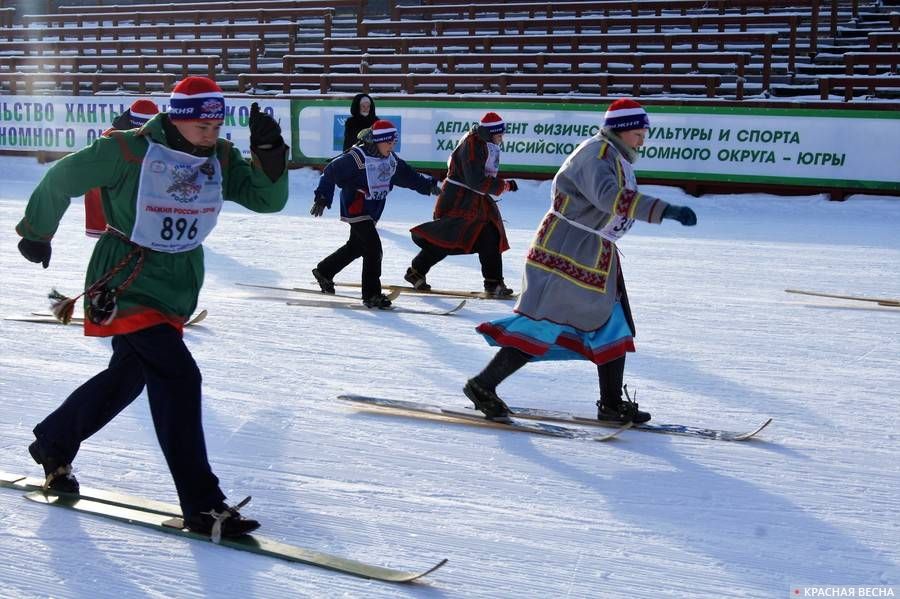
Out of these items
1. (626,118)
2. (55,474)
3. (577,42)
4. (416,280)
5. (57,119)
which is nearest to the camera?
(55,474)

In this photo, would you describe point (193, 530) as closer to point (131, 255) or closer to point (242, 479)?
point (242, 479)

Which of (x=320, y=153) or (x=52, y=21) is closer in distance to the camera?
(x=320, y=153)

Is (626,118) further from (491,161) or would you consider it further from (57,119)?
(57,119)

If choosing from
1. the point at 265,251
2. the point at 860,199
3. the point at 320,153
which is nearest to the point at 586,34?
the point at 320,153

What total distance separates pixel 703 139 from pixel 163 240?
1172cm

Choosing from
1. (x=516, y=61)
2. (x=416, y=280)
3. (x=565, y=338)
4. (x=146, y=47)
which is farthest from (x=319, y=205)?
(x=146, y=47)

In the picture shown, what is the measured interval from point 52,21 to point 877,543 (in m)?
24.6

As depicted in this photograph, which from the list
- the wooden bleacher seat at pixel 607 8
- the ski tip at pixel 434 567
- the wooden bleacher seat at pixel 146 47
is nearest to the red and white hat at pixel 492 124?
the ski tip at pixel 434 567

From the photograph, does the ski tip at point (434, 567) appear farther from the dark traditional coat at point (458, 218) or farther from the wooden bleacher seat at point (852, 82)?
the wooden bleacher seat at point (852, 82)

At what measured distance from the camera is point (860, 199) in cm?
1343

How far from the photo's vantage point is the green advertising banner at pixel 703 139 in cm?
1343

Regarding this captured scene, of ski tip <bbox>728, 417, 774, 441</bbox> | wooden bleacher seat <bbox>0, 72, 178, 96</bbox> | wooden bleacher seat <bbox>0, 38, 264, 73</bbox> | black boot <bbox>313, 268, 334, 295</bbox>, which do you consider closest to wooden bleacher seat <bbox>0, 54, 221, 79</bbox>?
wooden bleacher seat <bbox>0, 38, 264, 73</bbox>

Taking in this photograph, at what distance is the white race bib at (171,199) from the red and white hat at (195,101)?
0.42ft

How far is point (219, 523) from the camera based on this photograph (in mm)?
3400
